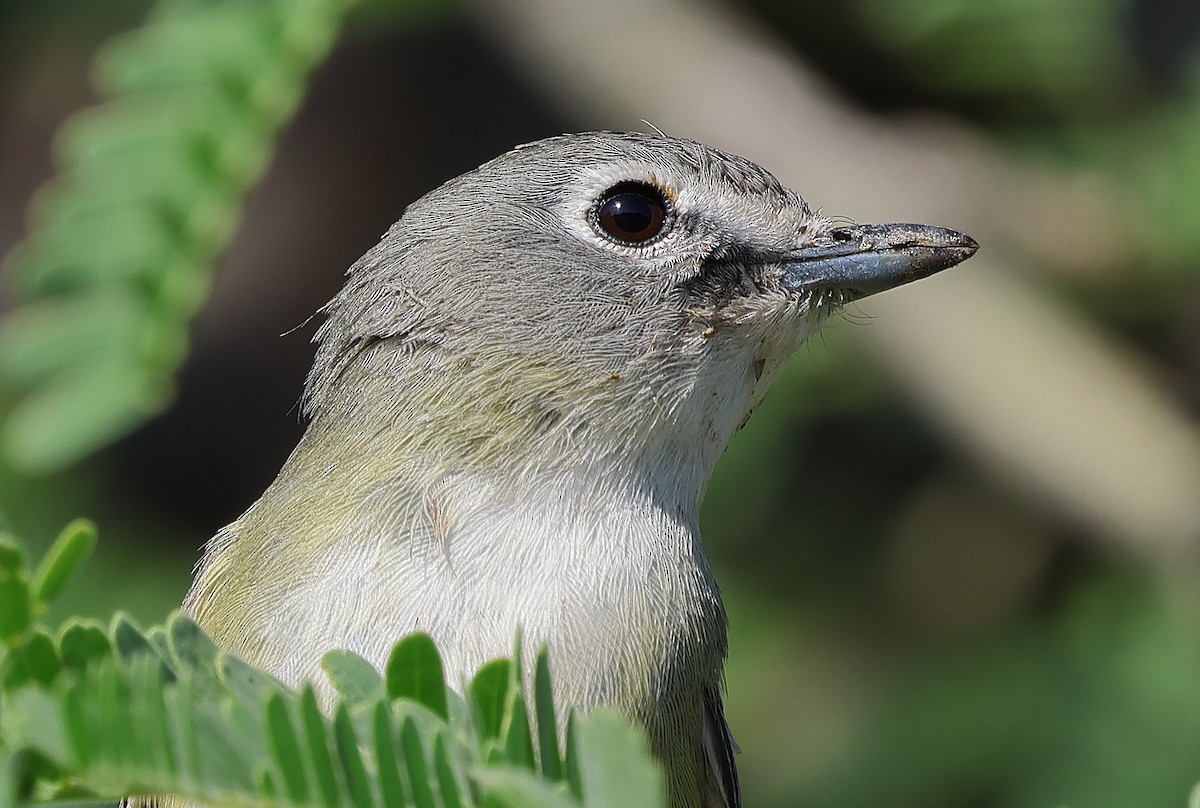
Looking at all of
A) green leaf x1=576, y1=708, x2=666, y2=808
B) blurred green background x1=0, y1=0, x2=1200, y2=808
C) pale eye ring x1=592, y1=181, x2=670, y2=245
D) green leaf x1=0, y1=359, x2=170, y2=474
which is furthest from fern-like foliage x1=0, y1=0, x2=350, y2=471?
green leaf x1=576, y1=708, x2=666, y2=808

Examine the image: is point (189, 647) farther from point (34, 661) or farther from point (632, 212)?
point (632, 212)

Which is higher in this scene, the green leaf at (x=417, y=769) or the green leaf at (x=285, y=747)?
the green leaf at (x=285, y=747)

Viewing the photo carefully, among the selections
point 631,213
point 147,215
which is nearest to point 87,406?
point 147,215

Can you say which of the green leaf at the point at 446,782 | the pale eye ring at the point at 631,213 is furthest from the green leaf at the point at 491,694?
the pale eye ring at the point at 631,213

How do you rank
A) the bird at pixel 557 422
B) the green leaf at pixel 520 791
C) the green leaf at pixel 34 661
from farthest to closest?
the bird at pixel 557 422 → the green leaf at pixel 34 661 → the green leaf at pixel 520 791

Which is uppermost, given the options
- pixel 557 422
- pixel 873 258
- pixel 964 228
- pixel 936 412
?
pixel 964 228

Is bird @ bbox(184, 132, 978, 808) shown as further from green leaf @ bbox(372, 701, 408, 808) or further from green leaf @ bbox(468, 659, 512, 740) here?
green leaf @ bbox(372, 701, 408, 808)

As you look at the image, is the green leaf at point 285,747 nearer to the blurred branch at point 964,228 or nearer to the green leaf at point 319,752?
the green leaf at point 319,752

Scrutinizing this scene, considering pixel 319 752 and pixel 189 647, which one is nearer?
pixel 319 752
